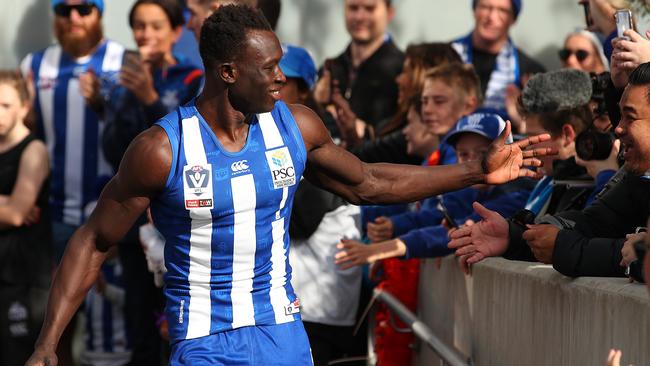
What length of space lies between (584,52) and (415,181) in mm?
3982

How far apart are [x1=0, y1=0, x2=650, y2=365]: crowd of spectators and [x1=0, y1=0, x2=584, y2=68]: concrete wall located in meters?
1.01

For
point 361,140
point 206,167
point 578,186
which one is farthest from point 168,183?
point 361,140

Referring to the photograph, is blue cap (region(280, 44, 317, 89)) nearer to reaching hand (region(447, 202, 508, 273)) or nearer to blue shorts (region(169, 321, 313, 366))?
reaching hand (region(447, 202, 508, 273))

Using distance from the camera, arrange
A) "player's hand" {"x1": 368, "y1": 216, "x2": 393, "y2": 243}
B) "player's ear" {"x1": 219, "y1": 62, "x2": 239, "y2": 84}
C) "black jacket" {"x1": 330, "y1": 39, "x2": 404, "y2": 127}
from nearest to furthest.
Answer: "player's ear" {"x1": 219, "y1": 62, "x2": 239, "y2": 84}, "player's hand" {"x1": 368, "y1": 216, "x2": 393, "y2": 243}, "black jacket" {"x1": 330, "y1": 39, "x2": 404, "y2": 127}

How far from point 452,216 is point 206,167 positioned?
2.81 metres

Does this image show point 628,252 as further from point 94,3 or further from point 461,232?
point 94,3

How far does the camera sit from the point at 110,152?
452 inches

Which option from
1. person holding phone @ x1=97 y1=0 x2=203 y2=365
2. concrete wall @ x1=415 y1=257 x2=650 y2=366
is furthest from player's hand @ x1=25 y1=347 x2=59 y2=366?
person holding phone @ x1=97 y1=0 x2=203 y2=365

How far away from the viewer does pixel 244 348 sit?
20.1ft

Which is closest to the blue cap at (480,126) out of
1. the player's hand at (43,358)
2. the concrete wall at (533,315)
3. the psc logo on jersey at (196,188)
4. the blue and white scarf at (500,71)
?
the concrete wall at (533,315)

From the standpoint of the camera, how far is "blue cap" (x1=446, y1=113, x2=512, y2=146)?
841cm

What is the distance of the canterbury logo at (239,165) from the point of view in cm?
609

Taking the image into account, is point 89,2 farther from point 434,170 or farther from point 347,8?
point 434,170

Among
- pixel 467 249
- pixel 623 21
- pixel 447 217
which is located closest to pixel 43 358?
pixel 467 249
